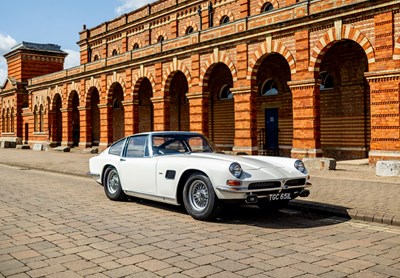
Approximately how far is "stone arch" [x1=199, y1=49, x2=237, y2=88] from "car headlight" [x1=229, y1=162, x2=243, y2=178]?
13.4m

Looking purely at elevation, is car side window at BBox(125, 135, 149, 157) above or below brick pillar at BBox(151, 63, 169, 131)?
below

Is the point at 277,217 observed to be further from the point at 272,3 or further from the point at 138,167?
the point at 272,3

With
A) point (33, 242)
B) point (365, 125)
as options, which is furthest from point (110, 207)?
point (365, 125)

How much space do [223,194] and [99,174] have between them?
3.87 meters

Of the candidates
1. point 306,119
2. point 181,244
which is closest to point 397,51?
point 306,119

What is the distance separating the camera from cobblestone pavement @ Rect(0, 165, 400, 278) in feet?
13.3

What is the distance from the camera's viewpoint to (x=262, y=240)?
5.24 meters

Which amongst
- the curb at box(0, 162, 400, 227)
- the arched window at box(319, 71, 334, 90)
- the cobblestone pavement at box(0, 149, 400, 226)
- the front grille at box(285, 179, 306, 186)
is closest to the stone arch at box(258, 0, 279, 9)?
the arched window at box(319, 71, 334, 90)

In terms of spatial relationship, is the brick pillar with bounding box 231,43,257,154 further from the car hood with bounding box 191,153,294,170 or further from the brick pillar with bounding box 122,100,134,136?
the car hood with bounding box 191,153,294,170

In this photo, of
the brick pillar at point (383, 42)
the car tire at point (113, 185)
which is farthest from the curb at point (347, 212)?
the brick pillar at point (383, 42)

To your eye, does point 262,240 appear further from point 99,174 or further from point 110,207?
point 99,174

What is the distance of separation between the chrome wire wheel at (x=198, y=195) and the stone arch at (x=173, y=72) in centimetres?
1533

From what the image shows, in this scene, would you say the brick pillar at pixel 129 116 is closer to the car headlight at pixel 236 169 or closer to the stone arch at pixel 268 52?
the stone arch at pixel 268 52

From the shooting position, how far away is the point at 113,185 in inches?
338
